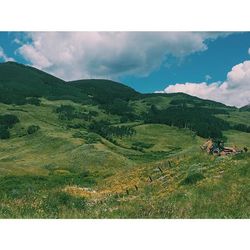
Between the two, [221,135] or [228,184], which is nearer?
[228,184]

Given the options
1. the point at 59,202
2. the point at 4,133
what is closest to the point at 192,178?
the point at 59,202

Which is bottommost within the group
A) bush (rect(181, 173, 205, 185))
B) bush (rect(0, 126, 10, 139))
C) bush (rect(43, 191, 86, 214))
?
bush (rect(43, 191, 86, 214))

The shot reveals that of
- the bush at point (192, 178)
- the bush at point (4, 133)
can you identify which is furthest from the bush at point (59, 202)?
the bush at point (4, 133)

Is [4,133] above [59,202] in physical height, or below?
above

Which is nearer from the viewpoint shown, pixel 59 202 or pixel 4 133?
pixel 59 202

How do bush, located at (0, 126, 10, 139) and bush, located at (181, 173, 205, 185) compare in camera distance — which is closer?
bush, located at (181, 173, 205, 185)

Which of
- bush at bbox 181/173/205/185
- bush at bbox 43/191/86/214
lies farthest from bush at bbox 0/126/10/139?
bush at bbox 181/173/205/185

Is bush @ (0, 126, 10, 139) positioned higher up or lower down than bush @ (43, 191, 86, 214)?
higher up

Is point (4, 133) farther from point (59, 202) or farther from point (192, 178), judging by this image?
point (59, 202)

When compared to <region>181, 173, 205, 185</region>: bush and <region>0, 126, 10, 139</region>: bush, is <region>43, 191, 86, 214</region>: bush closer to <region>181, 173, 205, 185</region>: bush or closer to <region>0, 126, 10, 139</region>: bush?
→ <region>181, 173, 205, 185</region>: bush
